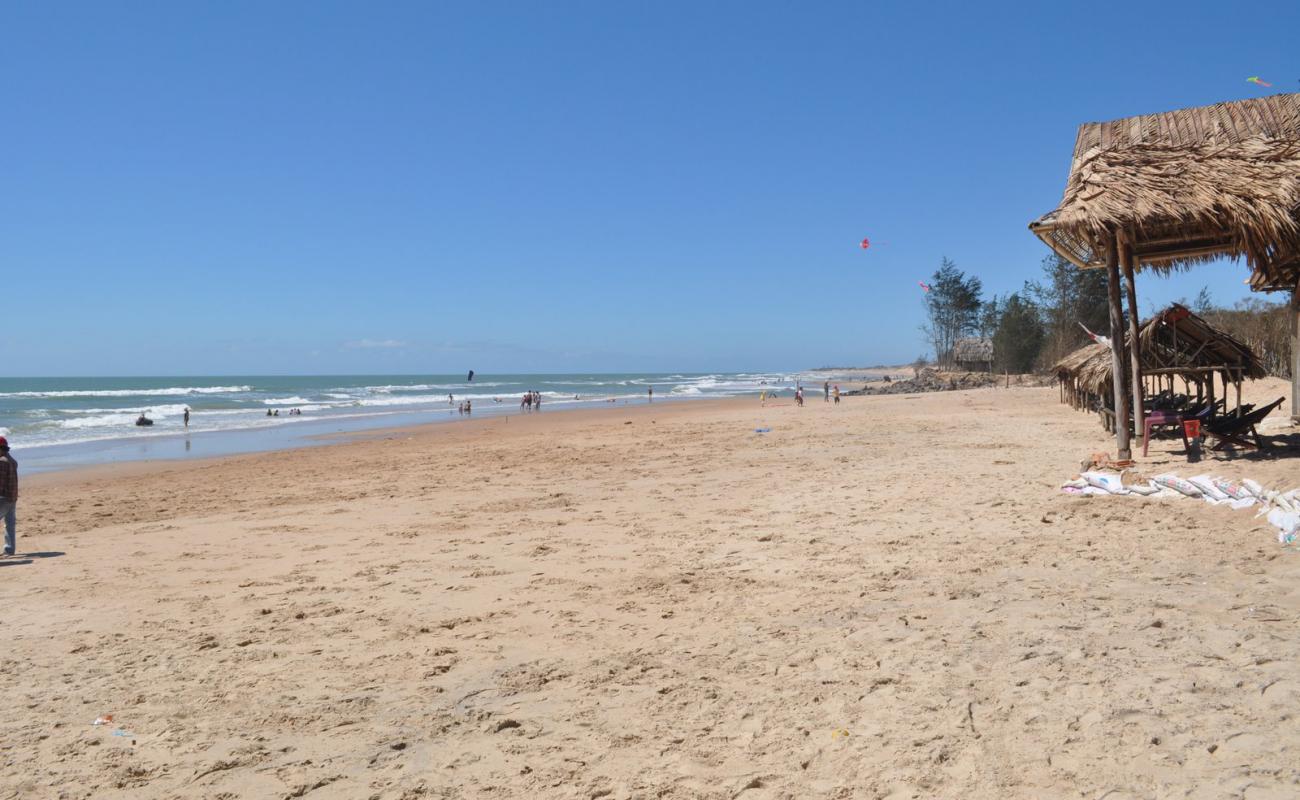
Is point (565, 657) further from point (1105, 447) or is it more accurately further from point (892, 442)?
point (892, 442)

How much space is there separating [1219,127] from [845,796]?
8.82 meters

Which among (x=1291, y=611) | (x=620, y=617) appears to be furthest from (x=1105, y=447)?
(x=620, y=617)

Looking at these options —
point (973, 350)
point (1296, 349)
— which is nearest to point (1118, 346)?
point (1296, 349)

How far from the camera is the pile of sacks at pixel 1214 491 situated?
18.6 ft

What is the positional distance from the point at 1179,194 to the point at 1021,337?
39.4m

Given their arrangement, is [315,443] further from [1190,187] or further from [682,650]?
[1190,187]

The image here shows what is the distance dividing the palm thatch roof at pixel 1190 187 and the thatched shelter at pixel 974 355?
137ft

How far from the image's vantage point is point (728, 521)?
7.71 m

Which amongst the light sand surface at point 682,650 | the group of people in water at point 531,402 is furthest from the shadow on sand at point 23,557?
the group of people in water at point 531,402

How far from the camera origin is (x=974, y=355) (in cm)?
4972

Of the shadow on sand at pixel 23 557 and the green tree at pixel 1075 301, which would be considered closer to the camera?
the shadow on sand at pixel 23 557

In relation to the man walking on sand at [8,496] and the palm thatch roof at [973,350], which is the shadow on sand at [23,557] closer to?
the man walking on sand at [8,496]

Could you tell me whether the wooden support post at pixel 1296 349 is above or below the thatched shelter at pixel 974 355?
below

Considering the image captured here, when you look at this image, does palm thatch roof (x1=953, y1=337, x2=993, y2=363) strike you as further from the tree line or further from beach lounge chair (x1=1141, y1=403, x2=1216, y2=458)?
beach lounge chair (x1=1141, y1=403, x2=1216, y2=458)
